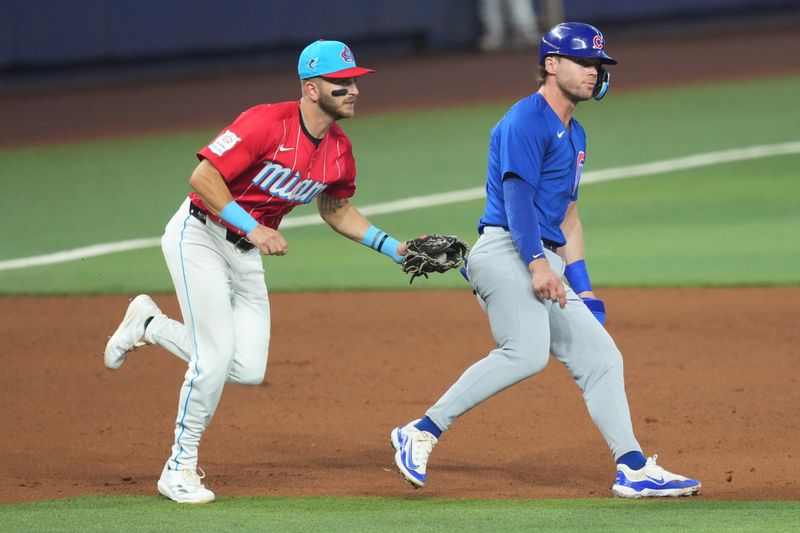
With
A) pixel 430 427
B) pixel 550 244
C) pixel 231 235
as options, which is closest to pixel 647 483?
pixel 430 427

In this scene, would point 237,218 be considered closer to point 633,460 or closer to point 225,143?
point 225,143

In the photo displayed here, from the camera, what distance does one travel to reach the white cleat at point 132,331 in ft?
21.8

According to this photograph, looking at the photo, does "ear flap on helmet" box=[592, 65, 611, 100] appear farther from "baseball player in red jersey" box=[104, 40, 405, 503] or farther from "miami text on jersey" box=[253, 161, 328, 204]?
"miami text on jersey" box=[253, 161, 328, 204]

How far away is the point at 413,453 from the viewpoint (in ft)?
18.9

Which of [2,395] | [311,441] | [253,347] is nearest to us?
[253,347]

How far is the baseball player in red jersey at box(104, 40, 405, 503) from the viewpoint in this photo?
584cm

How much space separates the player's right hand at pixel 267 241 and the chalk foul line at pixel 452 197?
20.3 feet

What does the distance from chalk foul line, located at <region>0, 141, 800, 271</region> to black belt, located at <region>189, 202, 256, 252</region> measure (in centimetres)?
572

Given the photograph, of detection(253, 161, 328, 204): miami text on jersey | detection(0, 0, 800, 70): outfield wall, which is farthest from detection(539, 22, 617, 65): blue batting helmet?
detection(0, 0, 800, 70): outfield wall

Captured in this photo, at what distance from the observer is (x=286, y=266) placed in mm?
11492

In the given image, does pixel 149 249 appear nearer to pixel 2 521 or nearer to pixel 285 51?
pixel 2 521

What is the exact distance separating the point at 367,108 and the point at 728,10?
976 centimetres

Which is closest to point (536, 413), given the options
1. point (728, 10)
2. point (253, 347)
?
point (253, 347)

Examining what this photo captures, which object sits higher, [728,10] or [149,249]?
[149,249]
